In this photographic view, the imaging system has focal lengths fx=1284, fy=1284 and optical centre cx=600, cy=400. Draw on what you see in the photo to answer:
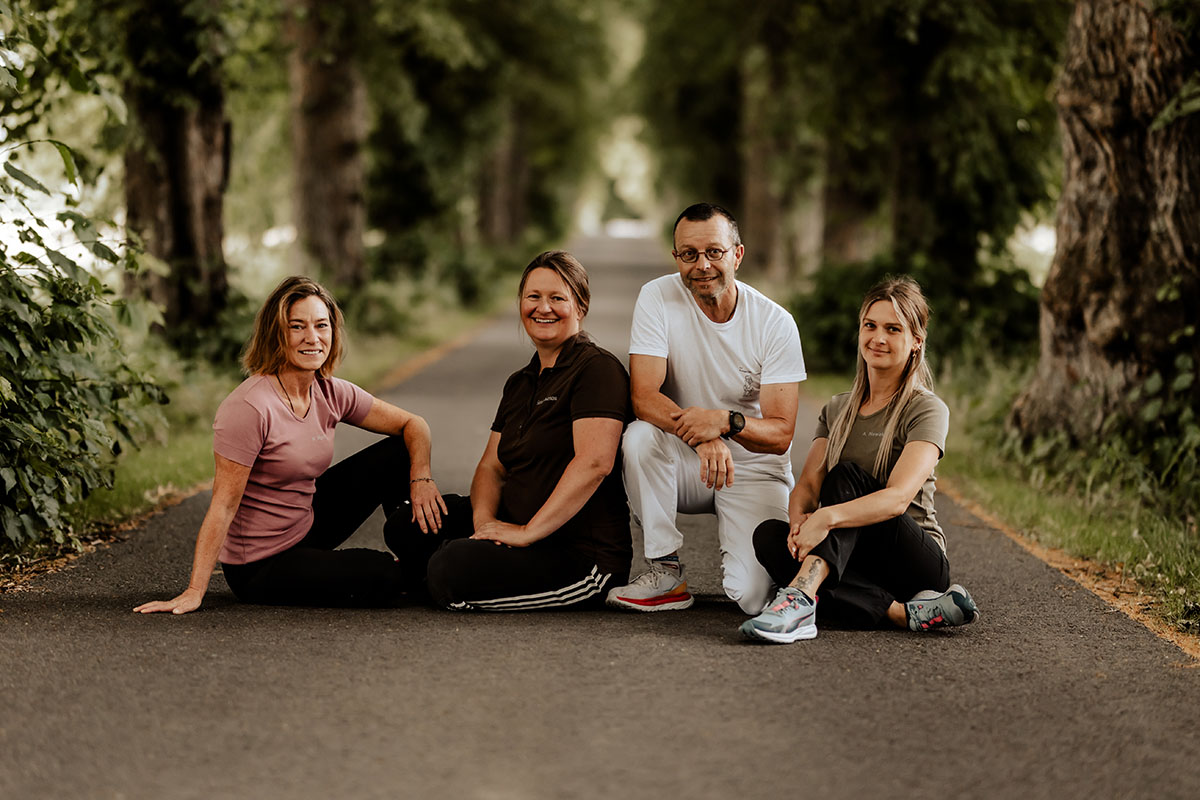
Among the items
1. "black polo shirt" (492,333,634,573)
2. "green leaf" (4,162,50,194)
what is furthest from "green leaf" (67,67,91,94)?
"black polo shirt" (492,333,634,573)

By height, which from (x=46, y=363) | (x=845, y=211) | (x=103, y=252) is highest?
(x=845, y=211)

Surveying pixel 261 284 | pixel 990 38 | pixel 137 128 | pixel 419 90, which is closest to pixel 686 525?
pixel 137 128

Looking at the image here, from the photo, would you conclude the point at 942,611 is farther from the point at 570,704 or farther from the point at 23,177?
the point at 23,177

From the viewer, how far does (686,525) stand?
26.2 feet

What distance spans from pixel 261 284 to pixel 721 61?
12.3m

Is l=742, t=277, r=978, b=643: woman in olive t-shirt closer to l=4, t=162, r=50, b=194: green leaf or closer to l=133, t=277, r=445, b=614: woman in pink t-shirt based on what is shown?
l=133, t=277, r=445, b=614: woman in pink t-shirt

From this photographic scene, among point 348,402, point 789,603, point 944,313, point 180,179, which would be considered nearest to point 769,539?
point 789,603

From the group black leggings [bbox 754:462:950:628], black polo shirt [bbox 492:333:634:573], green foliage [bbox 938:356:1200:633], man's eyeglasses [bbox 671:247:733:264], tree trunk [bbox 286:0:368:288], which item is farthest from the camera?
tree trunk [bbox 286:0:368:288]

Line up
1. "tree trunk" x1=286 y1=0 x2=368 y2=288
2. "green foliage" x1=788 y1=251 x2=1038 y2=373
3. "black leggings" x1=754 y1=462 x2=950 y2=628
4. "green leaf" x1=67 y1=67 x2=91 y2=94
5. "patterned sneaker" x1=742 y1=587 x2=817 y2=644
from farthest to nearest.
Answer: "tree trunk" x1=286 y1=0 x2=368 y2=288 < "green foliage" x1=788 y1=251 x2=1038 y2=373 < "green leaf" x1=67 y1=67 x2=91 y2=94 < "black leggings" x1=754 y1=462 x2=950 y2=628 < "patterned sneaker" x1=742 y1=587 x2=817 y2=644

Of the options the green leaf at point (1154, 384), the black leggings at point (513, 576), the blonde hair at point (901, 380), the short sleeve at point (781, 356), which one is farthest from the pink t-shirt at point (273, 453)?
the green leaf at point (1154, 384)

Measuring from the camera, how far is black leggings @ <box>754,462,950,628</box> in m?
5.27

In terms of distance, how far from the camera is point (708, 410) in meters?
5.65

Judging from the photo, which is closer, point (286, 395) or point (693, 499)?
point (286, 395)

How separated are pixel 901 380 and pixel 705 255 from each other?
1.01m
